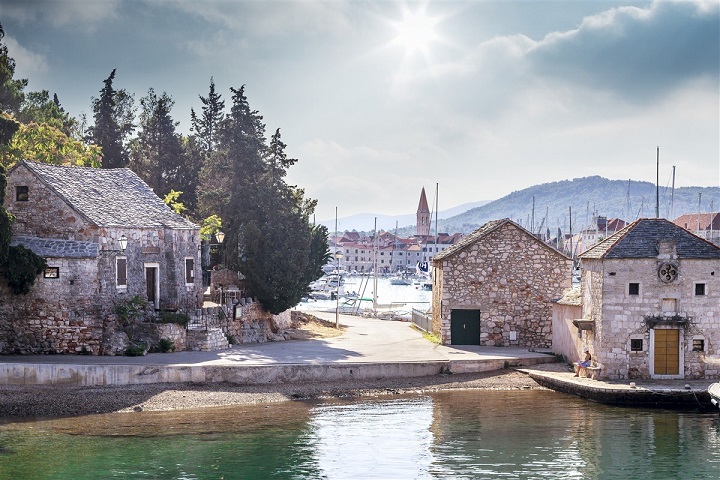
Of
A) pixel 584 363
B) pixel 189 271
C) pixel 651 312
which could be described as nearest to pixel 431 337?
pixel 584 363

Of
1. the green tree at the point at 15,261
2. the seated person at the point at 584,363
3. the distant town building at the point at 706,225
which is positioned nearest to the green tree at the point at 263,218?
the green tree at the point at 15,261

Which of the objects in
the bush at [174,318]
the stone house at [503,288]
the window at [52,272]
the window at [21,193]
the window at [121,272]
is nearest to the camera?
the window at [52,272]

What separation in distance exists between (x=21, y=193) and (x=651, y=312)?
26536 millimetres

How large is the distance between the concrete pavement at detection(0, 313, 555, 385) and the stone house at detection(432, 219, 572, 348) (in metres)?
1.28

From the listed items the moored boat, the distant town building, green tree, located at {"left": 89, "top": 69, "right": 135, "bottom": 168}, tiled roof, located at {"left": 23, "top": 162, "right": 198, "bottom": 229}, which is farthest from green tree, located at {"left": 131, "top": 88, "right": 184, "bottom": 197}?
the distant town building

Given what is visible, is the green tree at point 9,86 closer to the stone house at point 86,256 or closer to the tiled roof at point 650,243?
the stone house at point 86,256

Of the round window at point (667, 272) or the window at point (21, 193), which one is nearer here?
the round window at point (667, 272)

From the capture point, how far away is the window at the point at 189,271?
4303 cm

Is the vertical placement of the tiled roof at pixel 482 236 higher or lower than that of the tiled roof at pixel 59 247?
higher

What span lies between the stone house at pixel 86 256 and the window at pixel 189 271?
0.15ft

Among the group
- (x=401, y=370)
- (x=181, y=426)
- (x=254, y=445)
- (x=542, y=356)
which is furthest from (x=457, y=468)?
(x=542, y=356)

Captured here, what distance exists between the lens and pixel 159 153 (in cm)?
7419

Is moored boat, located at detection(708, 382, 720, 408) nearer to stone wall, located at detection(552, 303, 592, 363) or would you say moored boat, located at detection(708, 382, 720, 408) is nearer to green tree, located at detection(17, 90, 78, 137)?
stone wall, located at detection(552, 303, 592, 363)

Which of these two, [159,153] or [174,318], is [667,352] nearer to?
[174,318]
